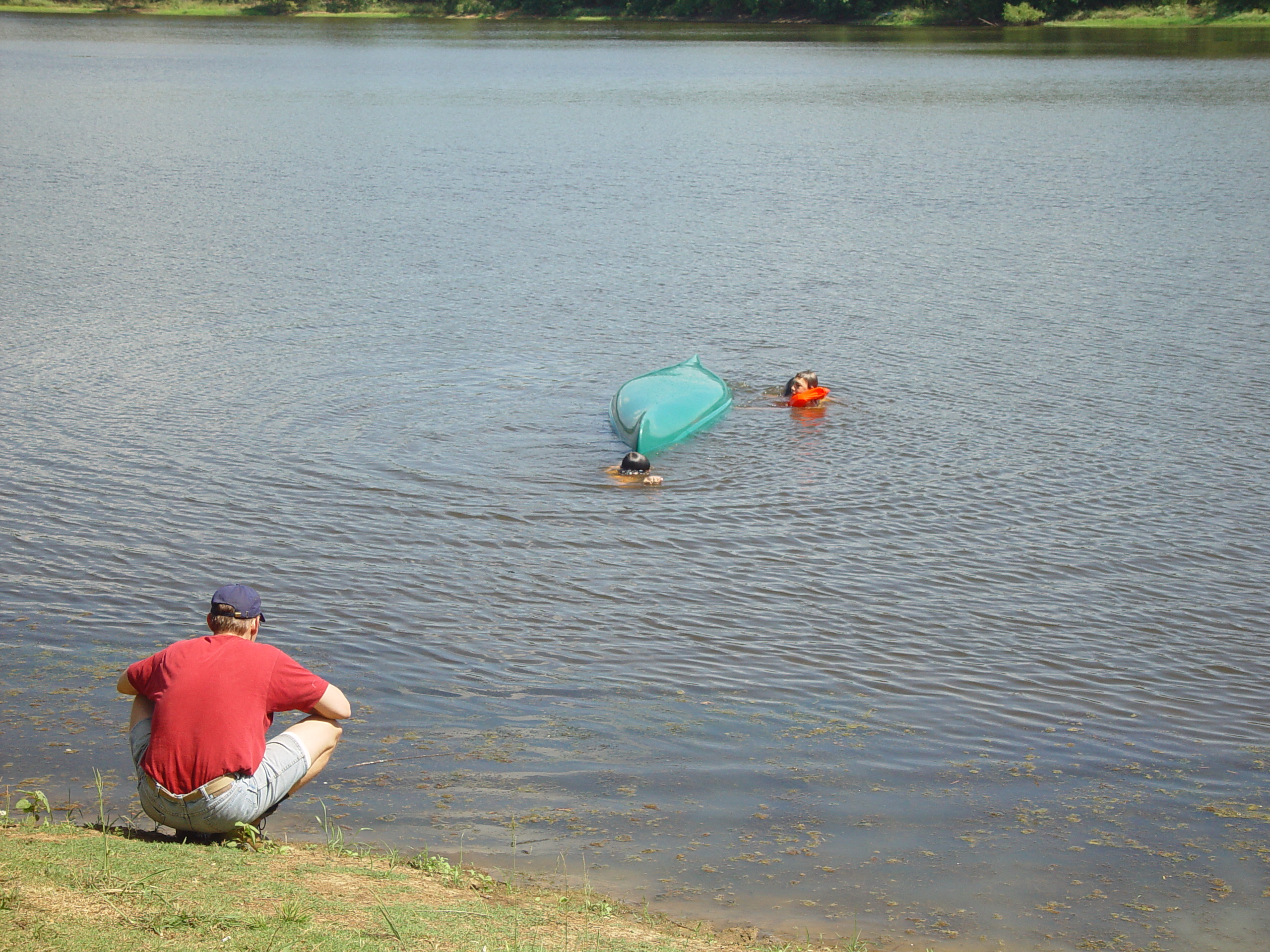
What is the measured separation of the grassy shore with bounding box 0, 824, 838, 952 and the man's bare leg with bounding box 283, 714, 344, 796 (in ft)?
1.23

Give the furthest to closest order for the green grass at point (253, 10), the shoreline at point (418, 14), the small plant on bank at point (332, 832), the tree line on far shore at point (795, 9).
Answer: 1. the green grass at point (253, 10)
2. the shoreline at point (418, 14)
3. the tree line on far shore at point (795, 9)
4. the small plant on bank at point (332, 832)

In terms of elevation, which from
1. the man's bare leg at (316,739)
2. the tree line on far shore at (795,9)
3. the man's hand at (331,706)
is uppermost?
the tree line on far shore at (795,9)

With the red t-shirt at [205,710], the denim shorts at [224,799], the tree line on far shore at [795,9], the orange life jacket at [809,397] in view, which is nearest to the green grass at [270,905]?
the denim shorts at [224,799]

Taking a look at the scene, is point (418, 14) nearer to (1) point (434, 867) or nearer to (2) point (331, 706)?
(2) point (331, 706)

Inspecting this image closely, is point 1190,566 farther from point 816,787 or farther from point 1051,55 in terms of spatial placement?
point 1051,55

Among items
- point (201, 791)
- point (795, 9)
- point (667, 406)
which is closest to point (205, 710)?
point (201, 791)

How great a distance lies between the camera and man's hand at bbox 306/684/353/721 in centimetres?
554

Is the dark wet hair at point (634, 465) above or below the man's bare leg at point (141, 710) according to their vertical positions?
below

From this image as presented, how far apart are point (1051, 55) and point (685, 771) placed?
200ft

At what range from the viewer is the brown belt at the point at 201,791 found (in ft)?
17.3

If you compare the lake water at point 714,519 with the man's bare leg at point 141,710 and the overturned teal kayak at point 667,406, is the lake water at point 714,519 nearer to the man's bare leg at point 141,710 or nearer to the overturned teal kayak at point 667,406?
the overturned teal kayak at point 667,406

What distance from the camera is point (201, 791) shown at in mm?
5273

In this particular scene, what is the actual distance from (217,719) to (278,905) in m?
0.95

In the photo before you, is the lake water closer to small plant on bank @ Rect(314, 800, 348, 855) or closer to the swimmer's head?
small plant on bank @ Rect(314, 800, 348, 855)
